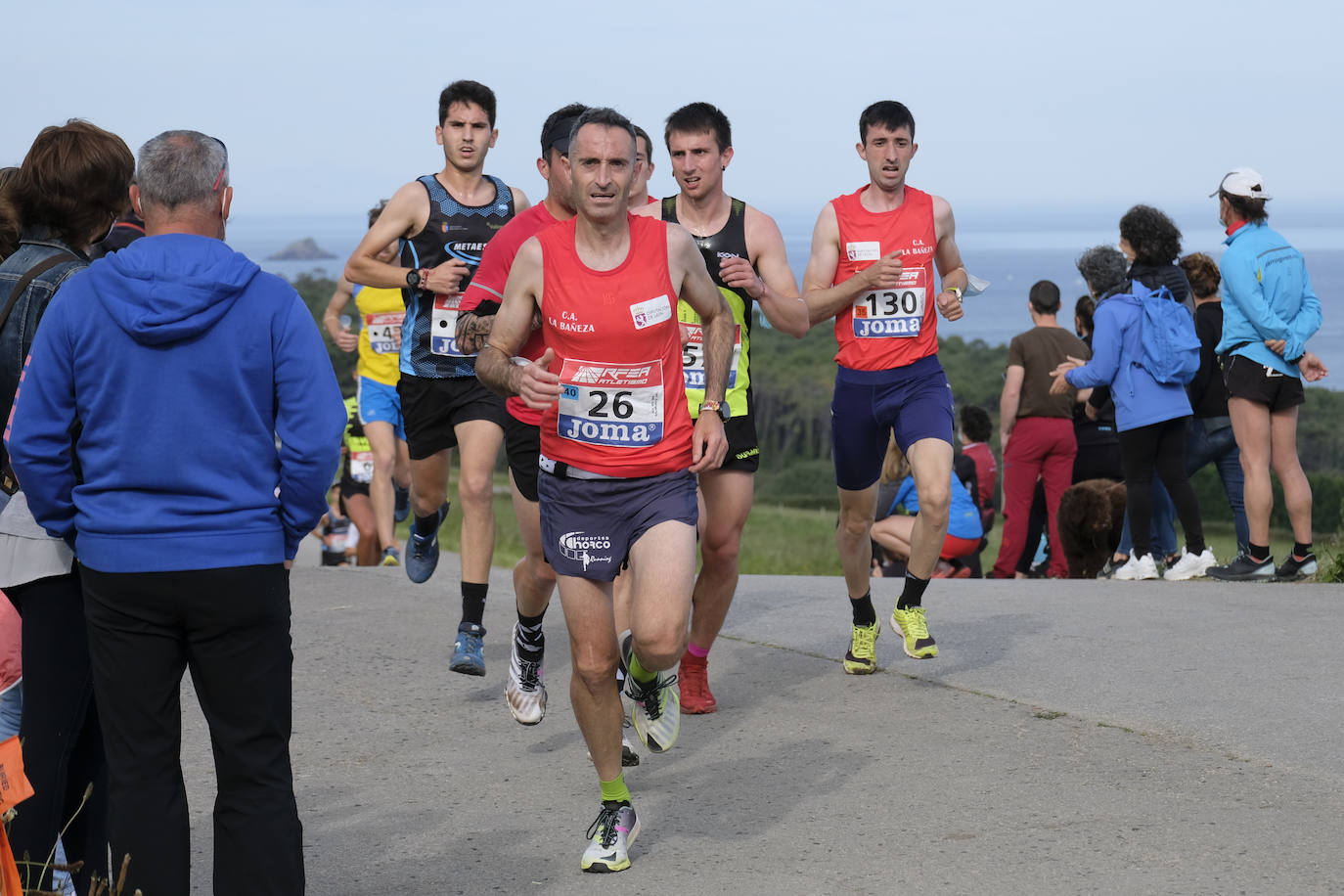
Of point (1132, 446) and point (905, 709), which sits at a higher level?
Answer: point (1132, 446)

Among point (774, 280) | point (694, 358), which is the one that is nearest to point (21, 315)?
point (694, 358)

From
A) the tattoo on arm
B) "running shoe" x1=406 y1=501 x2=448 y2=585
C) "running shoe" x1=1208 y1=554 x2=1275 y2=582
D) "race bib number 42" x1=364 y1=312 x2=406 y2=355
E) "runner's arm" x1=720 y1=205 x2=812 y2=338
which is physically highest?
"runner's arm" x1=720 y1=205 x2=812 y2=338

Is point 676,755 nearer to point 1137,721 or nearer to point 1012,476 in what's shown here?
point 1137,721

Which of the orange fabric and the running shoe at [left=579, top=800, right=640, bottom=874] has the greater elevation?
the orange fabric

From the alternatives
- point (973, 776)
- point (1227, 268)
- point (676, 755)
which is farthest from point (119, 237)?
point (1227, 268)

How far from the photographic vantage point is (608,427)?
4.75 m

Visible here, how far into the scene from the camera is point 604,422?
4754 millimetres

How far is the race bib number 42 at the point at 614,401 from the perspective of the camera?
4.72 meters

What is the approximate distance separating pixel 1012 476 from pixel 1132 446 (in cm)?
183

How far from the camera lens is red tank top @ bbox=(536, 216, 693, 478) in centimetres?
470

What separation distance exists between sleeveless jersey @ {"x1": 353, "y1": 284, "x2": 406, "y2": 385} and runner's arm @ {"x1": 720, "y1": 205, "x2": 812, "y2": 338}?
210 inches

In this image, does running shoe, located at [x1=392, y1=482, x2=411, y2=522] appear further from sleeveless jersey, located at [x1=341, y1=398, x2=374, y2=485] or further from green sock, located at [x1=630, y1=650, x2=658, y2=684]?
green sock, located at [x1=630, y1=650, x2=658, y2=684]

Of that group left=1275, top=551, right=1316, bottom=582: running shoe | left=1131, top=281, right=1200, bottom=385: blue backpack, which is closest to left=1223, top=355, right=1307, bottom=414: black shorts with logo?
left=1131, top=281, right=1200, bottom=385: blue backpack

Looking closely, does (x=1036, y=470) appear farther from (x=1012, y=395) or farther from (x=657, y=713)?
(x=657, y=713)
